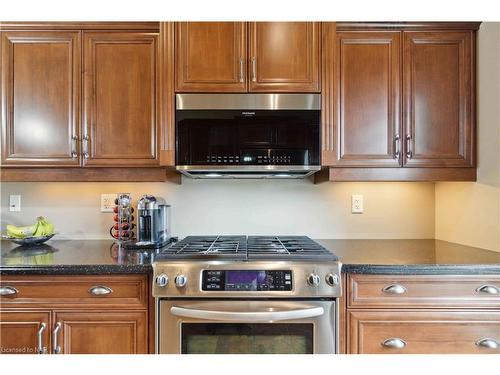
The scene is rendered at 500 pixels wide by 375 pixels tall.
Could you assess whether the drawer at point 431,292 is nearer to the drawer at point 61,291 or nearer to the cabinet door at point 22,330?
the drawer at point 61,291

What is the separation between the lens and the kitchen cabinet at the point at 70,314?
142 cm

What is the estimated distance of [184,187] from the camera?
2135mm

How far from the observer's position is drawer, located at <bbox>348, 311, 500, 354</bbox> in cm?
142

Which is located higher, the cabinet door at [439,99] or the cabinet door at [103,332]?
the cabinet door at [439,99]

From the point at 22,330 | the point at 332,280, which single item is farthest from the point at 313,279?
the point at 22,330

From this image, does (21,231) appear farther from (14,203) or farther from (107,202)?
(107,202)

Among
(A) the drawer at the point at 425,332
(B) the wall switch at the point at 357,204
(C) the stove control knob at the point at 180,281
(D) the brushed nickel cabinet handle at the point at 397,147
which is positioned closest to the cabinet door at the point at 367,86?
(D) the brushed nickel cabinet handle at the point at 397,147

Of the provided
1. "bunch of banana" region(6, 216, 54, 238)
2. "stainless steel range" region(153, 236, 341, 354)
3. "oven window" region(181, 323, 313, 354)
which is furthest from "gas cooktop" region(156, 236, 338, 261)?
"bunch of banana" region(6, 216, 54, 238)

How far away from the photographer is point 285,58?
68.7 inches

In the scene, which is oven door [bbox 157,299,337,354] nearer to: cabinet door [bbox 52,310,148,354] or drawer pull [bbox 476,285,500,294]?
cabinet door [bbox 52,310,148,354]

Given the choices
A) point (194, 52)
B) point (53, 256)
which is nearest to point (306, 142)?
point (194, 52)

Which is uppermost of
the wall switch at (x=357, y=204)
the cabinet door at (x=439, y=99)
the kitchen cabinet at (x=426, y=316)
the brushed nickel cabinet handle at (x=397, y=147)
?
the cabinet door at (x=439, y=99)

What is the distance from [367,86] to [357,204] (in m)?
0.76

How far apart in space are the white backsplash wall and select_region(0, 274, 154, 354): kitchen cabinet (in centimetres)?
71
